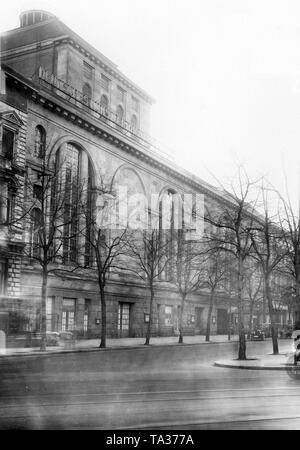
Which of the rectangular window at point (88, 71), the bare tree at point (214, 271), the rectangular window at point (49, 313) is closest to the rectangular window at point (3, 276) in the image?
the rectangular window at point (49, 313)

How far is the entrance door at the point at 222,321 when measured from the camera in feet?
170

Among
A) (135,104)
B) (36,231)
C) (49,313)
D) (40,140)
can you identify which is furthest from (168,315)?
(36,231)

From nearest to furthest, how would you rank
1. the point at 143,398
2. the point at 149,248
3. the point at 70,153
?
the point at 143,398, the point at 70,153, the point at 149,248

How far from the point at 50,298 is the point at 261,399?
22784 millimetres

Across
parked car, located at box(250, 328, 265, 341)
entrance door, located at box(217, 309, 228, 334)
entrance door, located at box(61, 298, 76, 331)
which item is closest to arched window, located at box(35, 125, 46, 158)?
entrance door, located at box(61, 298, 76, 331)

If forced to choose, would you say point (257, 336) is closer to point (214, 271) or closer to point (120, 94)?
point (214, 271)

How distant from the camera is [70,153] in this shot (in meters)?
32.0

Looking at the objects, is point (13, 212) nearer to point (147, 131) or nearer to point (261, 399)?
point (261, 399)

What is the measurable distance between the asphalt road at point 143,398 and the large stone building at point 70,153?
1001 centimetres

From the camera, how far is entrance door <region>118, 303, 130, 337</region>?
3856 cm

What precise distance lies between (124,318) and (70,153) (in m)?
13.5

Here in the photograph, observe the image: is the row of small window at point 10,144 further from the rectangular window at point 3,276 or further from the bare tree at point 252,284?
the bare tree at point 252,284
